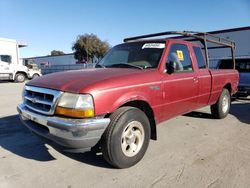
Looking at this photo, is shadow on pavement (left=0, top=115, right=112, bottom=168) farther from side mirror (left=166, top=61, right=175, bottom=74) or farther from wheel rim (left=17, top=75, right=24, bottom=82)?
wheel rim (left=17, top=75, right=24, bottom=82)

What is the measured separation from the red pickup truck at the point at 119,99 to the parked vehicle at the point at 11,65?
18149 mm

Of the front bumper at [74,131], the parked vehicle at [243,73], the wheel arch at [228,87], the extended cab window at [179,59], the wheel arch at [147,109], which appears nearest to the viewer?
the front bumper at [74,131]

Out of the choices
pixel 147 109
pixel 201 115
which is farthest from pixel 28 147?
pixel 201 115

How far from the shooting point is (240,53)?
26.8m

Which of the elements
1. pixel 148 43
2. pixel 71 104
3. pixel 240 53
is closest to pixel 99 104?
pixel 71 104

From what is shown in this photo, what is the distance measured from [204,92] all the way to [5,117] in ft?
16.8

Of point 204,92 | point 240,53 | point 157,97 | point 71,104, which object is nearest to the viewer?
point 71,104

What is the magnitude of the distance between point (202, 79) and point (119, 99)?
2634mm

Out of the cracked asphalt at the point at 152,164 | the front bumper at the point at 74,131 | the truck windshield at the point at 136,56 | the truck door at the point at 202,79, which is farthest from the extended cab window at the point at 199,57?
the front bumper at the point at 74,131

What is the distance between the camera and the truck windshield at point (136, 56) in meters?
4.58

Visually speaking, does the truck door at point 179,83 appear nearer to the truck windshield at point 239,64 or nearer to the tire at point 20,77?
the truck windshield at point 239,64

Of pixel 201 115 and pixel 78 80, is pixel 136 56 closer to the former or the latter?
pixel 78 80

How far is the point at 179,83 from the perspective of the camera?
475 centimetres

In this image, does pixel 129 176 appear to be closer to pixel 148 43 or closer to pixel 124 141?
pixel 124 141
